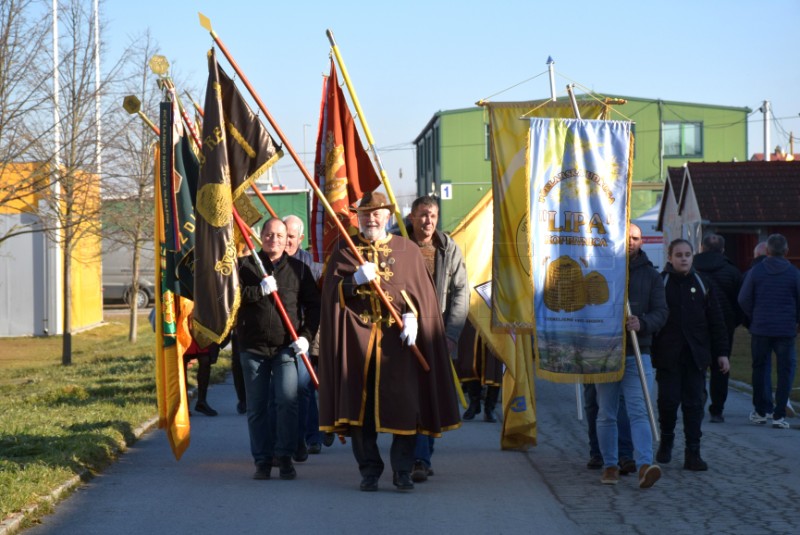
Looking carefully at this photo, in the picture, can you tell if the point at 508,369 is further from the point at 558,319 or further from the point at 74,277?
the point at 74,277

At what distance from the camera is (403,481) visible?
8.31 m

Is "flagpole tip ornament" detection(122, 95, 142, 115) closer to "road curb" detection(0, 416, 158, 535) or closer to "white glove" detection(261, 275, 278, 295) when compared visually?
"white glove" detection(261, 275, 278, 295)

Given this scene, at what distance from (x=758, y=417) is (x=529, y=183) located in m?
4.67

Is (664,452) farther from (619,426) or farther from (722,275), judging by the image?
(722,275)

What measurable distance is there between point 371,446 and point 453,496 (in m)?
0.67

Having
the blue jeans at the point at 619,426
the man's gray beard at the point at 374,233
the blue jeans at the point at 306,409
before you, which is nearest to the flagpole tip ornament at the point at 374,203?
the man's gray beard at the point at 374,233

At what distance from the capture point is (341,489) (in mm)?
8430

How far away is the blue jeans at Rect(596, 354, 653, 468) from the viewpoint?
8.46 metres

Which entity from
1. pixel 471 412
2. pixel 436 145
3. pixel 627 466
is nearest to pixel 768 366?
pixel 471 412

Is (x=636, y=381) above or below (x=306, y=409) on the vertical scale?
above

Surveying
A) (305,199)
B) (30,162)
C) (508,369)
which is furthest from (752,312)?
(305,199)

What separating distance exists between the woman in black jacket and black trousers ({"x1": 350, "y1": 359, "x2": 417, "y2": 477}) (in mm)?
2173

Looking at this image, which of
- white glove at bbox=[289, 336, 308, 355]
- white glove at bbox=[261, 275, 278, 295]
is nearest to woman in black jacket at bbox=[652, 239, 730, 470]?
white glove at bbox=[289, 336, 308, 355]

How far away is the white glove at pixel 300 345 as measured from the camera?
878 centimetres
